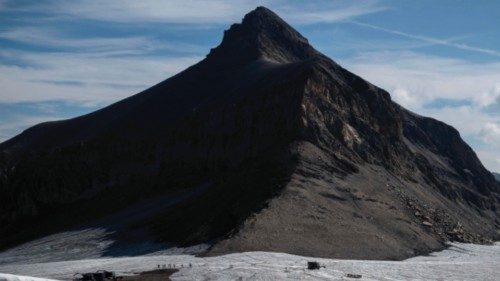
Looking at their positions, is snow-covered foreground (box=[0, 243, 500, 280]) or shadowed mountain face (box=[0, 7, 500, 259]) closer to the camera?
snow-covered foreground (box=[0, 243, 500, 280])

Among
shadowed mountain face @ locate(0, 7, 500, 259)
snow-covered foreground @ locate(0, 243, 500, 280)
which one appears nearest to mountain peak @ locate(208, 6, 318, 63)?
shadowed mountain face @ locate(0, 7, 500, 259)

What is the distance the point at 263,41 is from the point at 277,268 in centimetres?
10482

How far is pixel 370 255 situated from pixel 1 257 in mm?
49925

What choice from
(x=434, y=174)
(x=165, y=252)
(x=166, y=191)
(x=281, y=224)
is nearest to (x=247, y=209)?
(x=281, y=224)

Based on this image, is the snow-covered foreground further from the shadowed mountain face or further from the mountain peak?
the mountain peak

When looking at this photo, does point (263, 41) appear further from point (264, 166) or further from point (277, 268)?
point (277, 268)

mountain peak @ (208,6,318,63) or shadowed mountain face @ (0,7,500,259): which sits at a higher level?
mountain peak @ (208,6,318,63)

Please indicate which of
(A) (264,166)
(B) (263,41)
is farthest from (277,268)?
(B) (263,41)

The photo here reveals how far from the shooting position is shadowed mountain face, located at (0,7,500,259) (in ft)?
255

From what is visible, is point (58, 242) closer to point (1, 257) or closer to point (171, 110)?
point (1, 257)

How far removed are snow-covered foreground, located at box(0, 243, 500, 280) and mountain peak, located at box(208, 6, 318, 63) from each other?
8729 cm

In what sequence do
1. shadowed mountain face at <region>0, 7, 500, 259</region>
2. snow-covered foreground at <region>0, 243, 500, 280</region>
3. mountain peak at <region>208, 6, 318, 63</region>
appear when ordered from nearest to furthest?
snow-covered foreground at <region>0, 243, 500, 280</region> → shadowed mountain face at <region>0, 7, 500, 259</region> → mountain peak at <region>208, 6, 318, 63</region>

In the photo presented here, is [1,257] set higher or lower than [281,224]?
lower

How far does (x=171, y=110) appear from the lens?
135 m
